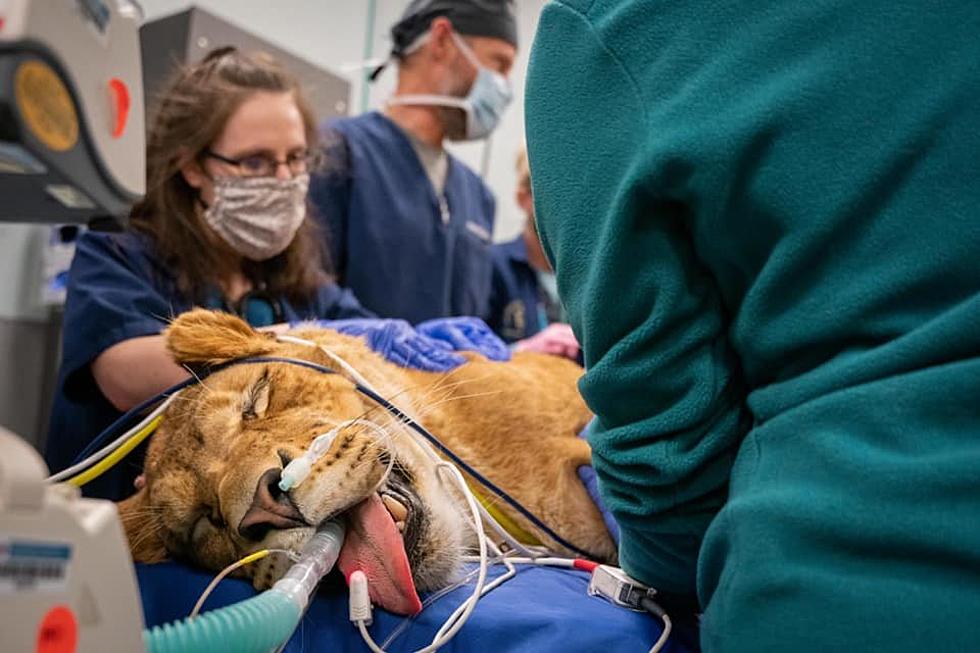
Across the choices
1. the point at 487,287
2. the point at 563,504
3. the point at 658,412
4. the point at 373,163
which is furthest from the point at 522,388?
the point at 487,287

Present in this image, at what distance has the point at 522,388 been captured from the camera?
163 centimetres

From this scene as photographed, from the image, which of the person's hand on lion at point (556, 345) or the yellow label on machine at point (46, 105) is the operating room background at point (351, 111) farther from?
the yellow label on machine at point (46, 105)

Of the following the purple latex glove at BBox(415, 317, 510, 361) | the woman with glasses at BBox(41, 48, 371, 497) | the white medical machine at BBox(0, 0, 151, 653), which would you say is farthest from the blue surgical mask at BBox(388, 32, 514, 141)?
the white medical machine at BBox(0, 0, 151, 653)

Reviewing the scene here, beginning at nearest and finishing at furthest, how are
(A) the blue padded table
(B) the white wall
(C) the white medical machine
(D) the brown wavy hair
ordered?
(C) the white medical machine, (A) the blue padded table, (D) the brown wavy hair, (B) the white wall

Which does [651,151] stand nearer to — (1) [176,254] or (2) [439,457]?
(2) [439,457]

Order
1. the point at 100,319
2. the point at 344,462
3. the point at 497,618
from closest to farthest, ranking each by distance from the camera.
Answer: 1. the point at 497,618
2. the point at 344,462
3. the point at 100,319

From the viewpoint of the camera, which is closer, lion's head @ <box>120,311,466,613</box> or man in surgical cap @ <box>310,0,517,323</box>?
lion's head @ <box>120,311,466,613</box>

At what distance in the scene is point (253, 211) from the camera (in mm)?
1847

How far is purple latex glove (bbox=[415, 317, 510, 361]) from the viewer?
5.90 ft

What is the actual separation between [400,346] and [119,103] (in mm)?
1018

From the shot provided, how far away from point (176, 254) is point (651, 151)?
132cm

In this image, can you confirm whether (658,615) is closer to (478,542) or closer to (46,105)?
(478,542)

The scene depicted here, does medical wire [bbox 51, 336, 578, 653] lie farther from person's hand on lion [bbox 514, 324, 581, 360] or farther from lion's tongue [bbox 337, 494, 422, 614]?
person's hand on lion [bbox 514, 324, 581, 360]

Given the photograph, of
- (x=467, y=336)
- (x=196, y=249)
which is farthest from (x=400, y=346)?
(x=196, y=249)
